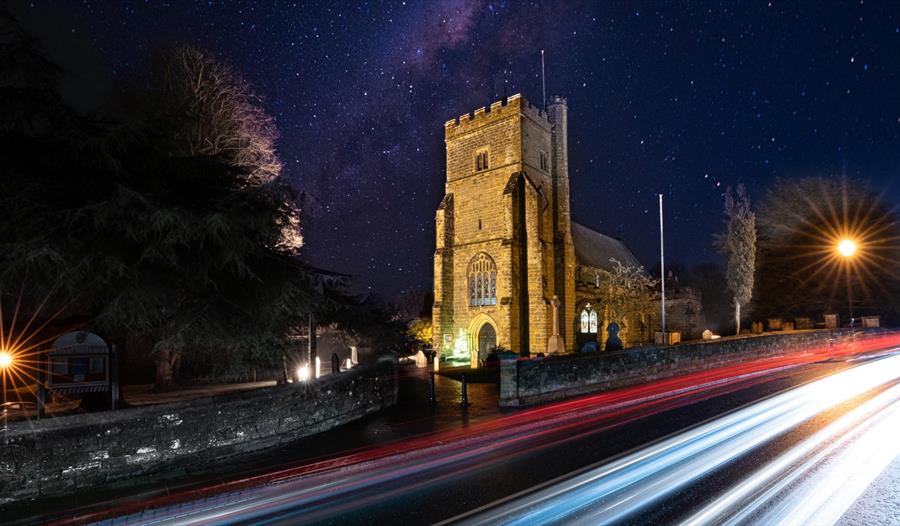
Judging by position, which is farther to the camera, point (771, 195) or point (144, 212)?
point (771, 195)

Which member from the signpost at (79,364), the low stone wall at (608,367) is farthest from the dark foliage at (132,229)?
the low stone wall at (608,367)

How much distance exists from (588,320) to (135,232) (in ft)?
115

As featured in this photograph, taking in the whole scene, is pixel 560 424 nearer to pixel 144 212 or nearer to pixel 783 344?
pixel 144 212

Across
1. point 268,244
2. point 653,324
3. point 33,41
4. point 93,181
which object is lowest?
point 653,324

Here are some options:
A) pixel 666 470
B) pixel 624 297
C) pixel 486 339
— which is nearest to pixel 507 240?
pixel 486 339

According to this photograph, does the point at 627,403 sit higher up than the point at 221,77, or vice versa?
the point at 221,77

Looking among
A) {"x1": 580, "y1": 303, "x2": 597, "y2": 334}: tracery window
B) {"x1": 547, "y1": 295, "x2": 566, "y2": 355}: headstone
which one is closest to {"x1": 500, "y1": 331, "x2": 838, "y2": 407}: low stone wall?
{"x1": 547, "y1": 295, "x2": 566, "y2": 355}: headstone

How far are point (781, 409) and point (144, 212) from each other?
13818mm

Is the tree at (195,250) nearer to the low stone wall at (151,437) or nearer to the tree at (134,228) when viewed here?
the tree at (134,228)

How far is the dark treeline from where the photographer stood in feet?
25.1

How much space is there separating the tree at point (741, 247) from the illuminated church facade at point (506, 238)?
39.7ft

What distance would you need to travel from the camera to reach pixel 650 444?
8430mm

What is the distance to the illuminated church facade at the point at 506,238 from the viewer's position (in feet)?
103

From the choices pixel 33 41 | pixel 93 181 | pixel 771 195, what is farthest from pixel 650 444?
pixel 771 195
